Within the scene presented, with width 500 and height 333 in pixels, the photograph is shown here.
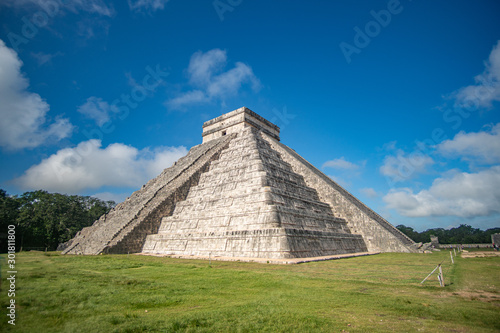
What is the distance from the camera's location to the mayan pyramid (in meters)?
12.7

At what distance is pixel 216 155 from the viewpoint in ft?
77.4

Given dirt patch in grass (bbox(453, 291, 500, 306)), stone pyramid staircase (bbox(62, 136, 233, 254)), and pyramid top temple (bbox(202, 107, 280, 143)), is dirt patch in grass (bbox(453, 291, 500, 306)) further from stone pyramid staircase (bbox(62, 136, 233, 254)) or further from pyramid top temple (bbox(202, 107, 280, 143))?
pyramid top temple (bbox(202, 107, 280, 143))

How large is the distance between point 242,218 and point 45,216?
26.7 m

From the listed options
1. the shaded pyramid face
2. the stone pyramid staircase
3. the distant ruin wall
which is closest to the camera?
the shaded pyramid face

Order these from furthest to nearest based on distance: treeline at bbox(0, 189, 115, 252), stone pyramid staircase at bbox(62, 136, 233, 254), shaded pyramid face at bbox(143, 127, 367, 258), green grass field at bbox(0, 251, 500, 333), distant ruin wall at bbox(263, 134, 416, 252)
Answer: treeline at bbox(0, 189, 115, 252) < distant ruin wall at bbox(263, 134, 416, 252) < stone pyramid staircase at bbox(62, 136, 233, 254) < shaded pyramid face at bbox(143, 127, 367, 258) < green grass field at bbox(0, 251, 500, 333)

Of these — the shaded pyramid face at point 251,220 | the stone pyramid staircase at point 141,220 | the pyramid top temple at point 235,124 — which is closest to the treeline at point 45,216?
the stone pyramid staircase at point 141,220

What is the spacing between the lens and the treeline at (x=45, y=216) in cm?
2547

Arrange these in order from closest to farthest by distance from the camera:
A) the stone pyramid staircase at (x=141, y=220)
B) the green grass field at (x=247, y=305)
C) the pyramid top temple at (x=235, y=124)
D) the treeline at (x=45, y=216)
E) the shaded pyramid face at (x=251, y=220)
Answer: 1. the green grass field at (x=247, y=305)
2. the shaded pyramid face at (x=251, y=220)
3. the stone pyramid staircase at (x=141, y=220)
4. the treeline at (x=45, y=216)
5. the pyramid top temple at (x=235, y=124)

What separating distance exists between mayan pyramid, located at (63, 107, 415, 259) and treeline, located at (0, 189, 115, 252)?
11.5 meters

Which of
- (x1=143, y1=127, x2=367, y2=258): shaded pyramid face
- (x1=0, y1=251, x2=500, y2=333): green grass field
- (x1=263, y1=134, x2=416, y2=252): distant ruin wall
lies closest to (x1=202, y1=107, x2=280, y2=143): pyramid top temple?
(x1=143, y1=127, x2=367, y2=258): shaded pyramid face

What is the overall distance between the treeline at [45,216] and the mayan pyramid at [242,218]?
11463 mm

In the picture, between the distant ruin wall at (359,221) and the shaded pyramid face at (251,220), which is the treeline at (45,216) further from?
the distant ruin wall at (359,221)

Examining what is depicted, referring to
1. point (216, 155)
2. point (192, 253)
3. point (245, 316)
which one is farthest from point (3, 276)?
point (216, 155)

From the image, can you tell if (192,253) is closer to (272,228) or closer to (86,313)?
(272,228)
